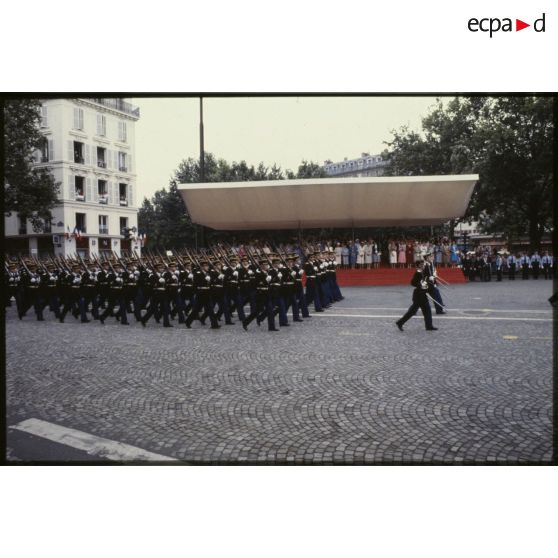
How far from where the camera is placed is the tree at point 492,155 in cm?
1527

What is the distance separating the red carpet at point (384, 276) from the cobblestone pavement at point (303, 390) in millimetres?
11798

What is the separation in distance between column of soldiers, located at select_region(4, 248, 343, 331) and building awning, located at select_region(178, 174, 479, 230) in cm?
782

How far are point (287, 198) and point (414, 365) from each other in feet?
53.4

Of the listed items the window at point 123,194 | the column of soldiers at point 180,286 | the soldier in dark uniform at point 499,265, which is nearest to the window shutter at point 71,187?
the window at point 123,194

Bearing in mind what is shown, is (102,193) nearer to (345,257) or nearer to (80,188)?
(80,188)

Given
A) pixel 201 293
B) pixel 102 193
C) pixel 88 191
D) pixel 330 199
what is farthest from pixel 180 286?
pixel 88 191

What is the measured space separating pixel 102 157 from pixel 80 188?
8.05 feet

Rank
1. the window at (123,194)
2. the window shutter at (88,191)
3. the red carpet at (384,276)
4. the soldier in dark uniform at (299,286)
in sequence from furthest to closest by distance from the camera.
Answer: the red carpet at (384,276) < the window shutter at (88,191) < the window at (123,194) < the soldier in dark uniform at (299,286)

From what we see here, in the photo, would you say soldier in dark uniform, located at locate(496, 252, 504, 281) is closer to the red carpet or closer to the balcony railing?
the red carpet

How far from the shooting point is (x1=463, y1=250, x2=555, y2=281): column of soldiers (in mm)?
24519

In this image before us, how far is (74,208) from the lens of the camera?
71.2 feet

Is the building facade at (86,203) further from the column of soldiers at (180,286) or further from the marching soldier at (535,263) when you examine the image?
the marching soldier at (535,263)

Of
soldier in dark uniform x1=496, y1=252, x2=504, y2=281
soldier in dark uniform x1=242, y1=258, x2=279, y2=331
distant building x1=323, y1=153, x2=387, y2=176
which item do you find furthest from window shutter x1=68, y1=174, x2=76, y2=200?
soldier in dark uniform x1=496, y1=252, x2=504, y2=281

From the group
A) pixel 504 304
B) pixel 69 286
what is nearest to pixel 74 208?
pixel 69 286
